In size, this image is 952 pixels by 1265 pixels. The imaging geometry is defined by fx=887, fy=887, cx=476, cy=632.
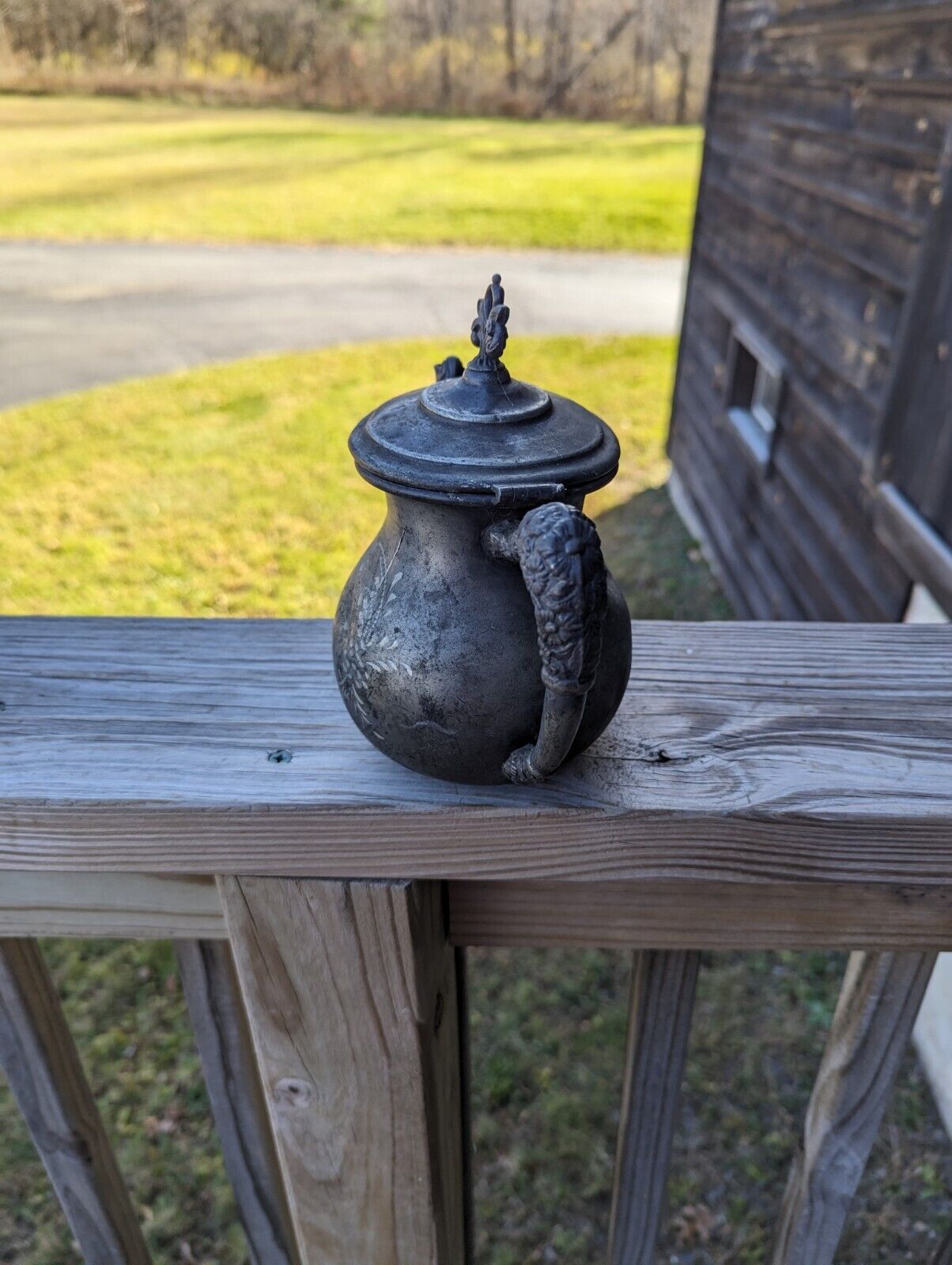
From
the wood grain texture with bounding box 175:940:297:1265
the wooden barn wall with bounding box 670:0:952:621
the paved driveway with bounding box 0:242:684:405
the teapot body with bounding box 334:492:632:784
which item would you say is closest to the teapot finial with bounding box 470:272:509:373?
the teapot body with bounding box 334:492:632:784

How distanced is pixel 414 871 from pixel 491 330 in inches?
15.3

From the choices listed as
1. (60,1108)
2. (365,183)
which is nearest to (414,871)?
(60,1108)

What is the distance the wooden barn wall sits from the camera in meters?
2.58

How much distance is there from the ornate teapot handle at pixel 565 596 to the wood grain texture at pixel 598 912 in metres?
0.22

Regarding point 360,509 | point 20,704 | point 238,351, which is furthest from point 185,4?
Result: point 20,704

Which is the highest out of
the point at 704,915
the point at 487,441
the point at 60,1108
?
the point at 487,441

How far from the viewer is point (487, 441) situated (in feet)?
1.94

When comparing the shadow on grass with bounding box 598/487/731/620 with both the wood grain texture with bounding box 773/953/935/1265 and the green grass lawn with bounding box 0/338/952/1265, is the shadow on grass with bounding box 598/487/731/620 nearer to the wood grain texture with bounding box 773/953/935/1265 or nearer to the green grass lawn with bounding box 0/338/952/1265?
the green grass lawn with bounding box 0/338/952/1265

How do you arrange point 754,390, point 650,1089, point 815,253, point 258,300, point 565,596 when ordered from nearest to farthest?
point 565,596, point 650,1089, point 815,253, point 754,390, point 258,300

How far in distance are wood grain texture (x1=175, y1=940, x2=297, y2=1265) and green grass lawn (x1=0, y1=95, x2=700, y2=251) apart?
945cm

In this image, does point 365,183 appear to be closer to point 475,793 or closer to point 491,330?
point 491,330

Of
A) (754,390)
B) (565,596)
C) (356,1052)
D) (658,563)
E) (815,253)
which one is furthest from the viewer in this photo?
(658,563)

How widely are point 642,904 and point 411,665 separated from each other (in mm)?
277

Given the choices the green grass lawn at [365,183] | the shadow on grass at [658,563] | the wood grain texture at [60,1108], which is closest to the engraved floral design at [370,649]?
the wood grain texture at [60,1108]
